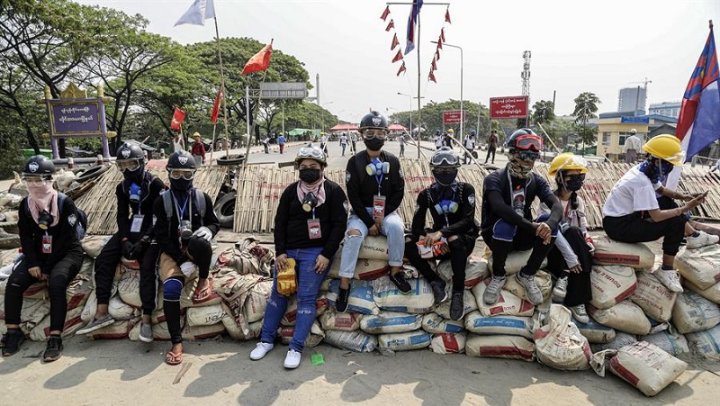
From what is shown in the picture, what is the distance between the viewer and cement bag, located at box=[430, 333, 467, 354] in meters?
3.52

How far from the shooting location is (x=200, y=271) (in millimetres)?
3680

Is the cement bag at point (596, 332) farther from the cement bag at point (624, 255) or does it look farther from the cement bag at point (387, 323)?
the cement bag at point (387, 323)

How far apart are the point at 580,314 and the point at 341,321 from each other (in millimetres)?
2061

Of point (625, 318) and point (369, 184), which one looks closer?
point (625, 318)

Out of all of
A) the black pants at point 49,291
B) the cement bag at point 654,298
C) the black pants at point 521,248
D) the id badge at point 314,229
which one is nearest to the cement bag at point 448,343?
the black pants at point 521,248

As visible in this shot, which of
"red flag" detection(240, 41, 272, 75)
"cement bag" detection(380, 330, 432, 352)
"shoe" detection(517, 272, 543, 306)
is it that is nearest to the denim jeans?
"cement bag" detection(380, 330, 432, 352)

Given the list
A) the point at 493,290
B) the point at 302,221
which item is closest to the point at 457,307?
the point at 493,290

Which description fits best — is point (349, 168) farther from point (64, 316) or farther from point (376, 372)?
point (64, 316)

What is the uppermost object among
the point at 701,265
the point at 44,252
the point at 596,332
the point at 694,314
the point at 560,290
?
the point at 44,252

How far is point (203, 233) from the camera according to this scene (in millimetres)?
3611

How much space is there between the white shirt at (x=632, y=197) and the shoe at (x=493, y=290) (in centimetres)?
120

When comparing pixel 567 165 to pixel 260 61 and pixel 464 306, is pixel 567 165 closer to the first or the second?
pixel 464 306

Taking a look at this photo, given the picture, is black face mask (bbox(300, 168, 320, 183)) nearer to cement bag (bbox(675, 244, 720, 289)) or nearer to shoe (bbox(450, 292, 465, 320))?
shoe (bbox(450, 292, 465, 320))

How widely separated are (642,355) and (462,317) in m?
1.34
